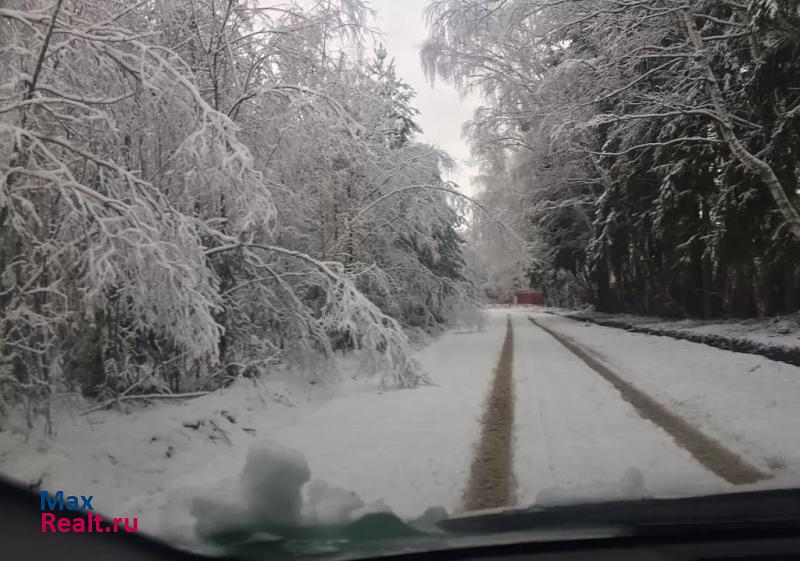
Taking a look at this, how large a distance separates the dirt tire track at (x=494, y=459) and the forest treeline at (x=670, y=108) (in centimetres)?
627

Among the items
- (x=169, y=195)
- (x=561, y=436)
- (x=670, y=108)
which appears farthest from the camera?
(x=670, y=108)

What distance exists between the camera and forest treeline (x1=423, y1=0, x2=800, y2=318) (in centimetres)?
1234

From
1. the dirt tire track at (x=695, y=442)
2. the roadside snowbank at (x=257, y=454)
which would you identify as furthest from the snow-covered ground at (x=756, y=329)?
the roadside snowbank at (x=257, y=454)

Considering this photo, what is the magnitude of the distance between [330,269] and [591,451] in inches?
178

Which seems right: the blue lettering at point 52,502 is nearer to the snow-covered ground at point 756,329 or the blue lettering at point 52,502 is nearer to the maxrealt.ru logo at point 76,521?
the maxrealt.ru logo at point 76,521

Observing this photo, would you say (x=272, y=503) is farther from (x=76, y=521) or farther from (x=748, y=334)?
(x=748, y=334)

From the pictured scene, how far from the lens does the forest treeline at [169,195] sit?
18.6 feet

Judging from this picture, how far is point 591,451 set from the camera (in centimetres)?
583

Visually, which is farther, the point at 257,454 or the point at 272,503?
the point at 257,454

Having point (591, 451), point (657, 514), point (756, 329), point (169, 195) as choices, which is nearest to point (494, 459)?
point (591, 451)

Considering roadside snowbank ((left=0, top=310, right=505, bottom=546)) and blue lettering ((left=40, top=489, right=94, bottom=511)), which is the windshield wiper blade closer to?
roadside snowbank ((left=0, top=310, right=505, bottom=546))

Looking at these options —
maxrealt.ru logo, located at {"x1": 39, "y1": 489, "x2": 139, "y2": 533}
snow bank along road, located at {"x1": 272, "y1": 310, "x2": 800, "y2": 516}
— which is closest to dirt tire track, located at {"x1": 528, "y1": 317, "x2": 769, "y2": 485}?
snow bank along road, located at {"x1": 272, "y1": 310, "x2": 800, "y2": 516}

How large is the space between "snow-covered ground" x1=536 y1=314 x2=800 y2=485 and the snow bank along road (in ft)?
0.09

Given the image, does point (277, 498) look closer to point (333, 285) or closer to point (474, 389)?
point (333, 285)
